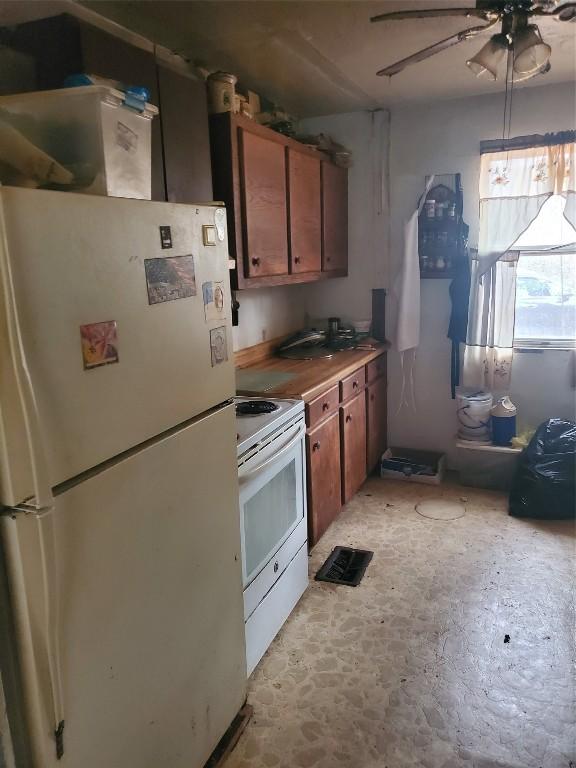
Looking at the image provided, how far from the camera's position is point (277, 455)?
7.16 feet

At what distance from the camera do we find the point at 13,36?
74.3 inches

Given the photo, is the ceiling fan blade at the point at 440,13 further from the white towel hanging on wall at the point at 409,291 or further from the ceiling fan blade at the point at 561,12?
the white towel hanging on wall at the point at 409,291

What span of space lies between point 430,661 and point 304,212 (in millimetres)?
2421

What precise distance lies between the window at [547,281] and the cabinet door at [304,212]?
128 centimetres

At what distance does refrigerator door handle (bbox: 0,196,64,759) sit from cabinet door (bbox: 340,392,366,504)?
2263 millimetres

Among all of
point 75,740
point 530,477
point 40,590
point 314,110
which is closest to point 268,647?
point 75,740

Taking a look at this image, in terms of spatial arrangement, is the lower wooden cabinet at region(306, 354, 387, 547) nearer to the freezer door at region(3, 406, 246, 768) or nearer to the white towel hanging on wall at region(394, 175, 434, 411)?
the white towel hanging on wall at region(394, 175, 434, 411)

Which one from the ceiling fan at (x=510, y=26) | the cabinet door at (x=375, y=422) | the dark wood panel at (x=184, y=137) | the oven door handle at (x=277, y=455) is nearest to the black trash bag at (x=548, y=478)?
the cabinet door at (x=375, y=422)

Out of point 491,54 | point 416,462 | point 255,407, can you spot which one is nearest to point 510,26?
point 491,54

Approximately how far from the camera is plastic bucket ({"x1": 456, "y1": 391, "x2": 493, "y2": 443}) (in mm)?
3699

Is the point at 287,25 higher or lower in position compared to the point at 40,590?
higher

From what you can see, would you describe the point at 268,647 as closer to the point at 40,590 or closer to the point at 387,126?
the point at 40,590

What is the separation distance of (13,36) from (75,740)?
83.2 inches

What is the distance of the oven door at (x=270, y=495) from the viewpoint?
194cm
